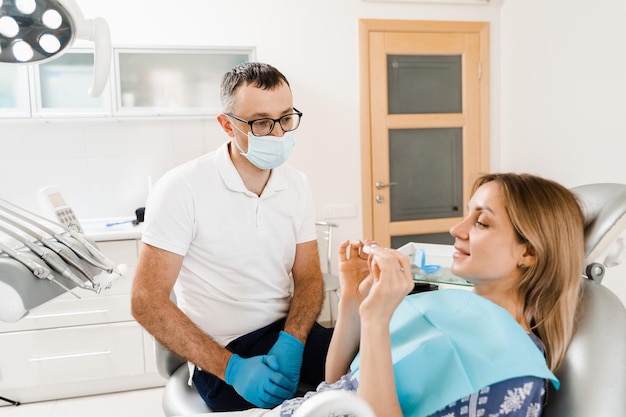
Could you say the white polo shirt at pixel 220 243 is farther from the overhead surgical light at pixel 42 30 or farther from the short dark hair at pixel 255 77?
the overhead surgical light at pixel 42 30

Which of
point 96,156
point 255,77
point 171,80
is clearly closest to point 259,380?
point 255,77

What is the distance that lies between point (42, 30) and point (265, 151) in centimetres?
84

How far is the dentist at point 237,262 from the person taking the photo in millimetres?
1376

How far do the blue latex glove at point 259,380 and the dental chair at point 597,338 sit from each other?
607 millimetres

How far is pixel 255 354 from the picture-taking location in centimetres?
145

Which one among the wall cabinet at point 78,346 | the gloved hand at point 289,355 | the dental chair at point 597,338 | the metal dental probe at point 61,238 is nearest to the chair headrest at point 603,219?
the dental chair at point 597,338

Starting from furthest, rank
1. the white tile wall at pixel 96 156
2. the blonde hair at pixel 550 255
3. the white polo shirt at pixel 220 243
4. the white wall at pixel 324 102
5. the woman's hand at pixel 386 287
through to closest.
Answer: the white tile wall at pixel 96 156 → the white wall at pixel 324 102 → the white polo shirt at pixel 220 243 → the blonde hair at pixel 550 255 → the woman's hand at pixel 386 287

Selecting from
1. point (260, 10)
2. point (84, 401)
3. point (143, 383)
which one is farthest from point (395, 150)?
point (84, 401)

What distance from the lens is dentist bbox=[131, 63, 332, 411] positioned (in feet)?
4.51

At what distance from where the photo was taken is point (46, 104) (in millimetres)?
2789

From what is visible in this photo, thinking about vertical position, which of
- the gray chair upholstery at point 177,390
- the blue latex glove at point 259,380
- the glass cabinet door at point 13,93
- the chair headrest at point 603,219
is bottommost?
the gray chair upholstery at point 177,390

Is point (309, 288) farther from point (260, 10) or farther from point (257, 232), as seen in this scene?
point (260, 10)

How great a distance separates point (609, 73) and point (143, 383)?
2860mm

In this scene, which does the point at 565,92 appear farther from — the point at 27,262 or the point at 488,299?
the point at 27,262
